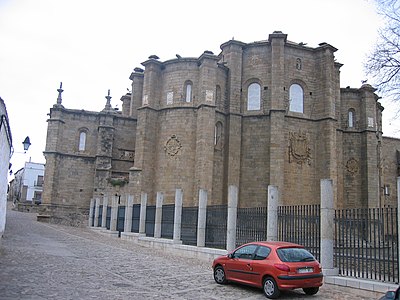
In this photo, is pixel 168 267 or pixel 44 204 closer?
pixel 168 267

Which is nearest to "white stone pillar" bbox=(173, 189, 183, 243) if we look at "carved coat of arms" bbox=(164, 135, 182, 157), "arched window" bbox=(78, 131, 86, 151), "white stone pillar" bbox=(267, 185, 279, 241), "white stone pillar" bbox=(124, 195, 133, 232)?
"white stone pillar" bbox=(124, 195, 133, 232)

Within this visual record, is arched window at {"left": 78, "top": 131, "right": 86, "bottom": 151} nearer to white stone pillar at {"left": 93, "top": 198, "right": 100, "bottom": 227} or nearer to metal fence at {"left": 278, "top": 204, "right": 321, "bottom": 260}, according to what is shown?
white stone pillar at {"left": 93, "top": 198, "right": 100, "bottom": 227}

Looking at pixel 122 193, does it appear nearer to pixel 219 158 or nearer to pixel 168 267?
pixel 219 158

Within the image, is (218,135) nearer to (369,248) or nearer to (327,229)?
(327,229)

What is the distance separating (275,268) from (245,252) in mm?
1385

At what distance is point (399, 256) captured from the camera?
9.61m

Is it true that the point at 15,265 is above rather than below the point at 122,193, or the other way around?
below

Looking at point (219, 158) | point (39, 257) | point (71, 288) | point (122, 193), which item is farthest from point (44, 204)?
point (71, 288)

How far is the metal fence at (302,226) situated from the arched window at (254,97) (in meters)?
21.0

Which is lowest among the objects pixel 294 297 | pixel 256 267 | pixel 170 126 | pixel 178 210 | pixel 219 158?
pixel 294 297

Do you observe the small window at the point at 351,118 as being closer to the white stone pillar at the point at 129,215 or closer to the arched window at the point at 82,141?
the white stone pillar at the point at 129,215

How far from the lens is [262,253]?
10.0 meters

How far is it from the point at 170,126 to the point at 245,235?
18.8 meters

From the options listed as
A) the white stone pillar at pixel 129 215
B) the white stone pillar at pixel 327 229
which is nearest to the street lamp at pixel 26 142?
the white stone pillar at pixel 129 215
